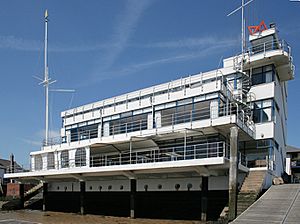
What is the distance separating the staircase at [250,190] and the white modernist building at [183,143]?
71 centimetres

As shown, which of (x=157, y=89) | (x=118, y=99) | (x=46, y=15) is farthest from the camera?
(x=46, y=15)

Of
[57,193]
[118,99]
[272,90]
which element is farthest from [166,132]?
[57,193]

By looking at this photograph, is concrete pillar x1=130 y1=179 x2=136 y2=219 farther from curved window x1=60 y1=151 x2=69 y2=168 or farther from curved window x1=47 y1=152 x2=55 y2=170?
curved window x1=47 y1=152 x2=55 y2=170

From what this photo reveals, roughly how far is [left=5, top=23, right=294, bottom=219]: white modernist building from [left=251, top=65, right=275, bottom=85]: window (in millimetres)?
72

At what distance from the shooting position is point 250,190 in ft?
60.5

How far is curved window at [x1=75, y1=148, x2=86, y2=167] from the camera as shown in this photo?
2630cm

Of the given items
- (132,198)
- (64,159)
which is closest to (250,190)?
(132,198)

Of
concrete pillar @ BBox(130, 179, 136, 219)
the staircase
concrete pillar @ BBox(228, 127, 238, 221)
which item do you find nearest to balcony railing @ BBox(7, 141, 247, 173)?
the staircase

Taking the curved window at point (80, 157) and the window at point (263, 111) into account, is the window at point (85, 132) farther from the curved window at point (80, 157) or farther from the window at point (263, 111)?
the window at point (263, 111)

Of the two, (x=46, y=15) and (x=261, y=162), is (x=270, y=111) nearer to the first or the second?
(x=261, y=162)

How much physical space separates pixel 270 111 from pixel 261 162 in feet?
12.6

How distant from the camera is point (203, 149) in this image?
70.3 ft

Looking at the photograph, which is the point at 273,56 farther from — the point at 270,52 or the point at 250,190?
the point at 250,190

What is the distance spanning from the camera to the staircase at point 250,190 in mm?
17469
